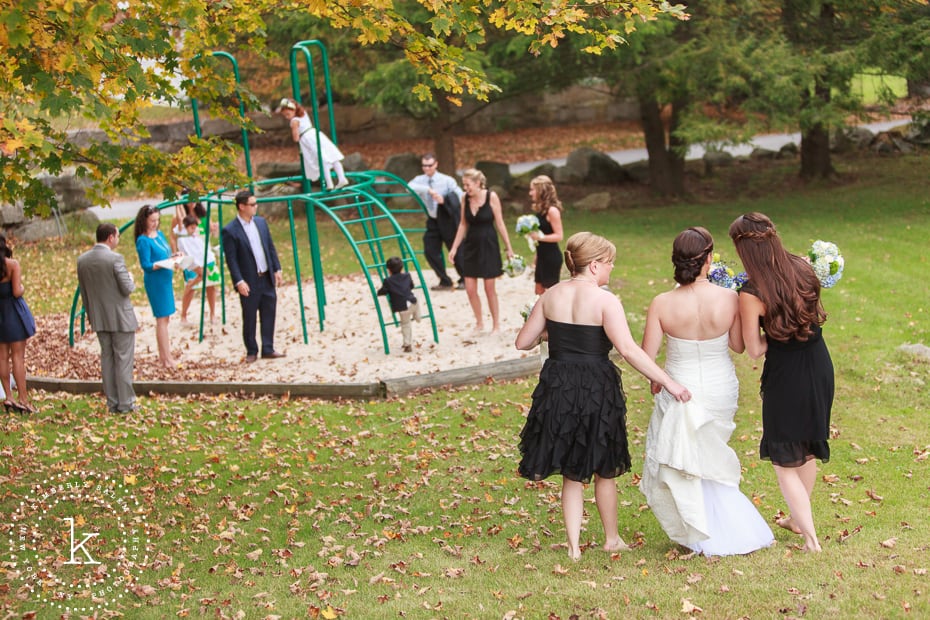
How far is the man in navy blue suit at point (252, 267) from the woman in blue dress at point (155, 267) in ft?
2.16

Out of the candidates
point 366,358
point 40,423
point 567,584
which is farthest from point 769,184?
point 567,584

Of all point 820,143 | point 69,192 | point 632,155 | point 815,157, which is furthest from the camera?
point 632,155

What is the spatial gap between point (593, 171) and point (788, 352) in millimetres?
17893

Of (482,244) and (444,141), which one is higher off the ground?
(444,141)

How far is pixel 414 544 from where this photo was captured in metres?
6.41

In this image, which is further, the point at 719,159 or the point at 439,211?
the point at 719,159

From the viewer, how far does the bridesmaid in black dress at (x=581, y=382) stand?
559 centimetres

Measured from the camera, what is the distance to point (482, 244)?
11578 mm

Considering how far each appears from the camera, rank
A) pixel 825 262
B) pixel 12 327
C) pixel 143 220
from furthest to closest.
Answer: pixel 143 220 → pixel 12 327 → pixel 825 262

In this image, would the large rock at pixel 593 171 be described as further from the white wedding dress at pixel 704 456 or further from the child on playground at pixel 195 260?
the white wedding dress at pixel 704 456

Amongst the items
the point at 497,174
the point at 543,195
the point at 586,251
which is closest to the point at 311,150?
the point at 543,195

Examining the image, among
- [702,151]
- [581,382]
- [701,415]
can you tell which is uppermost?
[702,151]

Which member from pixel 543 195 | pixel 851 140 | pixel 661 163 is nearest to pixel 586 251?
pixel 543 195

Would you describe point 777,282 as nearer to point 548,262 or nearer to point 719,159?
point 548,262
